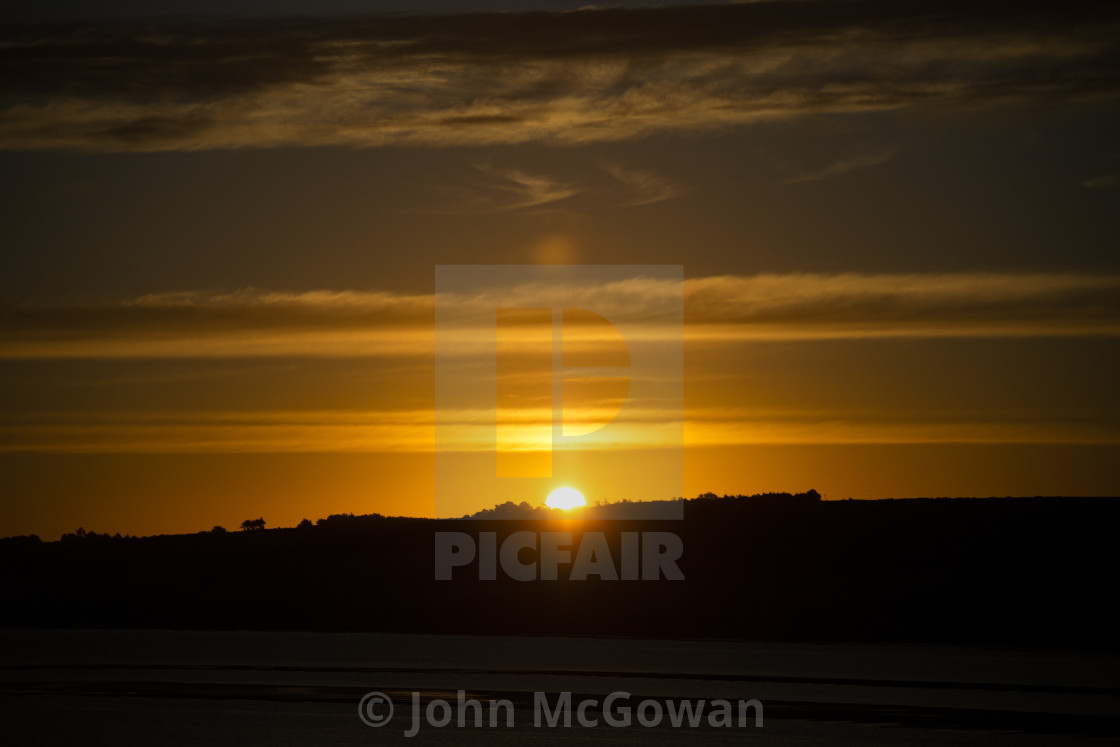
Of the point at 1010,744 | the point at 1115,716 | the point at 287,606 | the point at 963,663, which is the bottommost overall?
the point at 1010,744

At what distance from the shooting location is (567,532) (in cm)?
16725

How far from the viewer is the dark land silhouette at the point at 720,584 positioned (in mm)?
136500

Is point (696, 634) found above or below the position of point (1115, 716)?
above

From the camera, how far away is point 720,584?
6063 inches

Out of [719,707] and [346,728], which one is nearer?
[346,728]

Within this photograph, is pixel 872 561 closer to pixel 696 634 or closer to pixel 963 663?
pixel 696 634

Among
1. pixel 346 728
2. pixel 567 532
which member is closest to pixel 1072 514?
pixel 567 532

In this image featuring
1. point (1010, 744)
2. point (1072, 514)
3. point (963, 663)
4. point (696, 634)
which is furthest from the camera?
point (1072, 514)

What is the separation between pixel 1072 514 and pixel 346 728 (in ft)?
450

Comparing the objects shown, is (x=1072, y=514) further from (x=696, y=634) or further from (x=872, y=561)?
(x=696, y=634)

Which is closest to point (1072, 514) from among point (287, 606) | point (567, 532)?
point (567, 532)

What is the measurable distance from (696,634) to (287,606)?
57.6 meters

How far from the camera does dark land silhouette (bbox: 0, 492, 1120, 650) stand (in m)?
136

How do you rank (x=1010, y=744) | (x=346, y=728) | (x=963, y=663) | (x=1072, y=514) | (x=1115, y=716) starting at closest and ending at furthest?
1. (x=1010, y=744)
2. (x=346, y=728)
3. (x=1115, y=716)
4. (x=963, y=663)
5. (x=1072, y=514)
